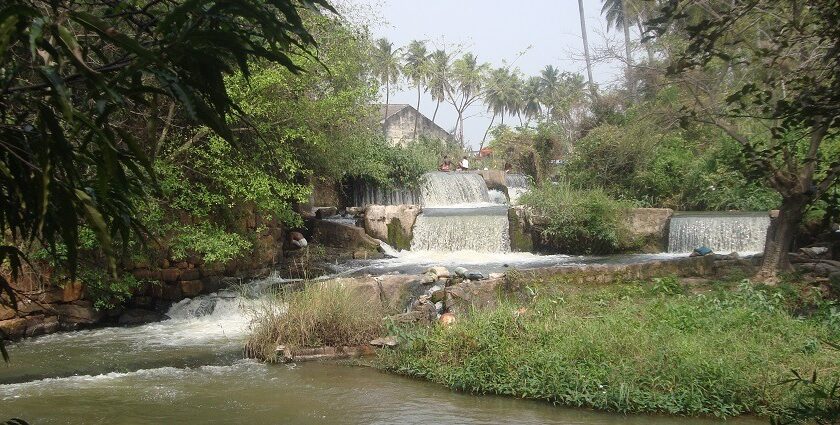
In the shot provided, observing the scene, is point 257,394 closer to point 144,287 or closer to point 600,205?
point 144,287

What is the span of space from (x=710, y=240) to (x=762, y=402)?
10.2 metres

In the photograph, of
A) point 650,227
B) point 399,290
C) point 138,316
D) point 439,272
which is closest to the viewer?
point 399,290

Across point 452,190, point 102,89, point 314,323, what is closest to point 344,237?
point 452,190

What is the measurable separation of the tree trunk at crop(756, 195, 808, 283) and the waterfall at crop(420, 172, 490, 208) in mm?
12815

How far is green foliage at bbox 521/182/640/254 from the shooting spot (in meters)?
16.3

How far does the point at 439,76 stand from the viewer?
4841cm

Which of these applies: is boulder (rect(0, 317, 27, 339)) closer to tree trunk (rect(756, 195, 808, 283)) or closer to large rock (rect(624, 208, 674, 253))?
tree trunk (rect(756, 195, 808, 283))

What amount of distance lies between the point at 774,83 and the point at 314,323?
20.5 ft

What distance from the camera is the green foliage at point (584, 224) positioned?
1633 cm

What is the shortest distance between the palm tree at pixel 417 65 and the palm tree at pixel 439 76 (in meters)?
0.39

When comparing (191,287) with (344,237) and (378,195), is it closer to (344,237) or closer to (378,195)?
(344,237)

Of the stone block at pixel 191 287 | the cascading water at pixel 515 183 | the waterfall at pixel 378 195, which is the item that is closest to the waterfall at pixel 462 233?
the waterfall at pixel 378 195

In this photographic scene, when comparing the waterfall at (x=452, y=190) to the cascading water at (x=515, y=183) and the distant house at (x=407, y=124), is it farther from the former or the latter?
the distant house at (x=407, y=124)

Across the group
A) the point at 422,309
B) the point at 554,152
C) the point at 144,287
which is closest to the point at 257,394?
the point at 422,309
